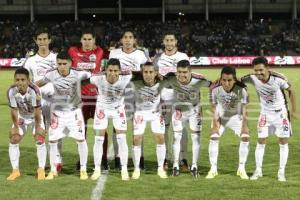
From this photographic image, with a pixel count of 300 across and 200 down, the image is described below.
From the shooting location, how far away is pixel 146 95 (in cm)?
799

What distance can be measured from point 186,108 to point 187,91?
0.90 feet

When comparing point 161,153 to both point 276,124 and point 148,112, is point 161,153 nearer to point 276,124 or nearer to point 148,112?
point 148,112

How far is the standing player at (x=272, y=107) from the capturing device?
7652 mm

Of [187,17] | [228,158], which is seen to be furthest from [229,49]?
[228,158]

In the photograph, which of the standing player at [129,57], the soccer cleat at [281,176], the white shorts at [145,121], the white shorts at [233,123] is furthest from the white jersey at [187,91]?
the soccer cleat at [281,176]

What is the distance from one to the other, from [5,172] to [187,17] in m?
43.4

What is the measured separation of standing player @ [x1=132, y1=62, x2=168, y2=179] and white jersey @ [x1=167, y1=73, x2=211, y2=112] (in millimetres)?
239

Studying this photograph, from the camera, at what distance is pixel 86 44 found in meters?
8.34

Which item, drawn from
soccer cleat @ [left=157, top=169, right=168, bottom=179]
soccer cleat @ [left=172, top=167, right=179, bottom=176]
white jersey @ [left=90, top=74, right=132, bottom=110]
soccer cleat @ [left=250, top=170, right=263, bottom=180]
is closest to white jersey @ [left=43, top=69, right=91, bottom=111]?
white jersey @ [left=90, top=74, right=132, bottom=110]

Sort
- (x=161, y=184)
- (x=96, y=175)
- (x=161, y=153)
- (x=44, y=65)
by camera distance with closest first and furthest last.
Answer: (x=161, y=184), (x=96, y=175), (x=161, y=153), (x=44, y=65)

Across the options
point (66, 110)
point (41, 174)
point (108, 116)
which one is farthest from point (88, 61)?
point (41, 174)

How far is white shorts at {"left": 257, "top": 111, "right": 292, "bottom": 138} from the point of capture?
7.69 metres

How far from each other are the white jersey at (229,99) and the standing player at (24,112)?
2644mm

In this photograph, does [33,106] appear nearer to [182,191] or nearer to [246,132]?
[182,191]
